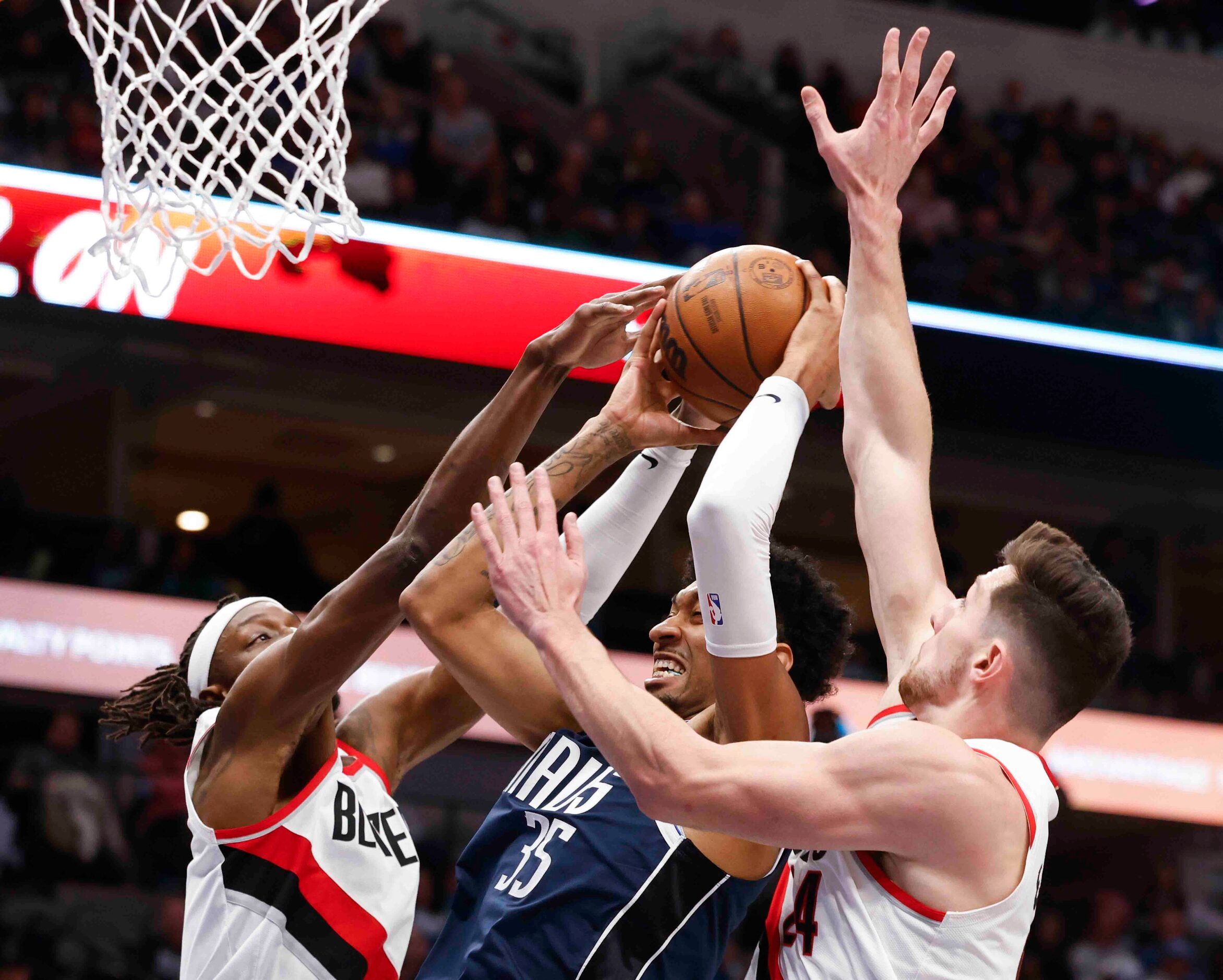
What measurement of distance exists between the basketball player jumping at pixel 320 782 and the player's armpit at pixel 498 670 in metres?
0.16

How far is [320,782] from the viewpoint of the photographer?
3035mm

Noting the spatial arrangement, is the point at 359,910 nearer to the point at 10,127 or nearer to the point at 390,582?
the point at 390,582

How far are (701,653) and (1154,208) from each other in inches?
409

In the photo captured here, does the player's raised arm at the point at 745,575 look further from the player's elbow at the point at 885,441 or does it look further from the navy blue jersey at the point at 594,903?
the player's elbow at the point at 885,441

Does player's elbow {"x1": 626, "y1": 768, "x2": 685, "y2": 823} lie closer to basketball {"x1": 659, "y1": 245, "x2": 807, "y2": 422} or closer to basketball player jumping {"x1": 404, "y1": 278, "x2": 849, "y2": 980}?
basketball player jumping {"x1": 404, "y1": 278, "x2": 849, "y2": 980}

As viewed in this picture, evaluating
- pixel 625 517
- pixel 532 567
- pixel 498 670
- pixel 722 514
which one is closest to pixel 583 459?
pixel 625 517

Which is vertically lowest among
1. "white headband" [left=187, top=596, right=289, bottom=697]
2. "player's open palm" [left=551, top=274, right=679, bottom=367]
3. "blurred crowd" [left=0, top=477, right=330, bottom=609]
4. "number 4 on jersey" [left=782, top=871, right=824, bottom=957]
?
"blurred crowd" [left=0, top=477, right=330, bottom=609]

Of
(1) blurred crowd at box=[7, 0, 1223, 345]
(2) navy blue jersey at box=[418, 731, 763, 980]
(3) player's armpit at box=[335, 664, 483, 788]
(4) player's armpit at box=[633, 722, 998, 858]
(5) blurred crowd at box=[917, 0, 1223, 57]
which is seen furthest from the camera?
(5) blurred crowd at box=[917, 0, 1223, 57]

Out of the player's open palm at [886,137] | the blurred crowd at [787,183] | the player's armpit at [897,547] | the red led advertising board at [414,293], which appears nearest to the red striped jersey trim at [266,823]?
the player's armpit at [897,547]

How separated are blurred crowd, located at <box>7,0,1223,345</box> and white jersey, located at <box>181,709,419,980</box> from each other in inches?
226

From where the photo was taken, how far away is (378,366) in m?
8.77

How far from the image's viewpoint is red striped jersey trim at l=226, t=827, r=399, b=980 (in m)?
2.96

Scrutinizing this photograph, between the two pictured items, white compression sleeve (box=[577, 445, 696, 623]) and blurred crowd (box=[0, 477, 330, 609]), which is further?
blurred crowd (box=[0, 477, 330, 609])

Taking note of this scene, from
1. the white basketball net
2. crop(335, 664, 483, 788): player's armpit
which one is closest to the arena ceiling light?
the white basketball net
